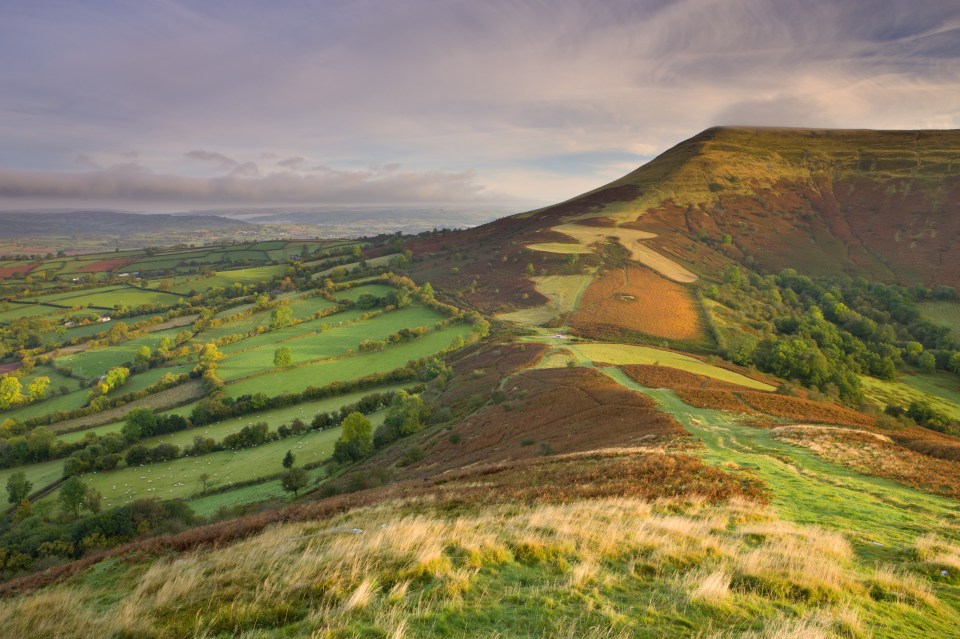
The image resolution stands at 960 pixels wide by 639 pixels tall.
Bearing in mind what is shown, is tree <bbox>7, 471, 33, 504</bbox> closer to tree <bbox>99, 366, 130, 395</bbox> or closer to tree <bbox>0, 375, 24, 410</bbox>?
tree <bbox>99, 366, 130, 395</bbox>

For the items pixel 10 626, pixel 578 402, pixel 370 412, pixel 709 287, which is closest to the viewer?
pixel 10 626

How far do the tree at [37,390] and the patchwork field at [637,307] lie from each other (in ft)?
316

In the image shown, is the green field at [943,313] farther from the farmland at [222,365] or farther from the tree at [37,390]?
the tree at [37,390]

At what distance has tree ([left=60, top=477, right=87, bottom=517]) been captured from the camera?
3925 centimetres

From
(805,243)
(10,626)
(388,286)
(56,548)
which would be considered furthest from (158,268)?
(805,243)

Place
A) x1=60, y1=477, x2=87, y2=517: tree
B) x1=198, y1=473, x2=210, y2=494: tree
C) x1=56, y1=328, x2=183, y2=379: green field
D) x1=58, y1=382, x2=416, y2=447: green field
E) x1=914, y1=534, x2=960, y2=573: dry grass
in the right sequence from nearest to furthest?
x1=914, y1=534, x2=960, y2=573: dry grass, x1=60, y1=477, x2=87, y2=517: tree, x1=198, y1=473, x2=210, y2=494: tree, x1=58, y1=382, x2=416, y2=447: green field, x1=56, y1=328, x2=183, y2=379: green field

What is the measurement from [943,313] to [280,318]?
15129 cm

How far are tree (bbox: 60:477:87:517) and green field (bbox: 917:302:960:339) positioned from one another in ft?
469

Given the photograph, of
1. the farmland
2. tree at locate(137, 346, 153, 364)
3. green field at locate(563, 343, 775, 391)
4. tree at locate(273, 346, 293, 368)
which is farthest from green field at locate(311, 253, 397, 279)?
green field at locate(563, 343, 775, 391)

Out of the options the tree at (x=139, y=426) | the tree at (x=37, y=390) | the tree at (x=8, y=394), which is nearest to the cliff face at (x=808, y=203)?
the tree at (x=139, y=426)

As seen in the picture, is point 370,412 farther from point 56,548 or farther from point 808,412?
point 808,412

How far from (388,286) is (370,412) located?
64578 millimetres

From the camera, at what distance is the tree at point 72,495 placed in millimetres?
39250

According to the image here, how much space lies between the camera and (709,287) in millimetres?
94188
